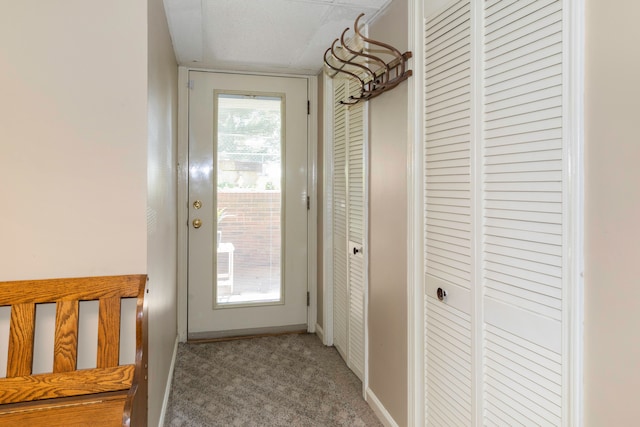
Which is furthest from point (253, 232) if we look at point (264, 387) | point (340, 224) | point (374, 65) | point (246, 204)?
point (374, 65)

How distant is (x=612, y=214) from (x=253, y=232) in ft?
8.77

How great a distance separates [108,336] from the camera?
1340 mm

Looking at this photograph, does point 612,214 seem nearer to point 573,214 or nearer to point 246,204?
point 573,214

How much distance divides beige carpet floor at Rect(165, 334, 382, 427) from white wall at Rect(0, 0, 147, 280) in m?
1.15

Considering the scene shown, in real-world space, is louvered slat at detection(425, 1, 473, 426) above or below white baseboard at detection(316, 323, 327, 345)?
above

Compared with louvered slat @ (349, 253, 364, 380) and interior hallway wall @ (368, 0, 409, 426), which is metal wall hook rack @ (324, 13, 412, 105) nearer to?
interior hallway wall @ (368, 0, 409, 426)

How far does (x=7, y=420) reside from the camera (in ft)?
3.85

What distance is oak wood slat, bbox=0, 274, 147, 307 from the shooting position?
4.28 ft

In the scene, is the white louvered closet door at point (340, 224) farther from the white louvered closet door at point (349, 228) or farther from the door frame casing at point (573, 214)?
the door frame casing at point (573, 214)

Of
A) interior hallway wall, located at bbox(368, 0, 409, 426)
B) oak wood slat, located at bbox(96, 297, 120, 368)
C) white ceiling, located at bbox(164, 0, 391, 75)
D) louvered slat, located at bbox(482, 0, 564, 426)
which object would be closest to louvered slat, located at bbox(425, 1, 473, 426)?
louvered slat, located at bbox(482, 0, 564, 426)

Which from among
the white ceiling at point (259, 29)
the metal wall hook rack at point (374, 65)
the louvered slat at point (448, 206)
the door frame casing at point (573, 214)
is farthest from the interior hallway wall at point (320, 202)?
the door frame casing at point (573, 214)

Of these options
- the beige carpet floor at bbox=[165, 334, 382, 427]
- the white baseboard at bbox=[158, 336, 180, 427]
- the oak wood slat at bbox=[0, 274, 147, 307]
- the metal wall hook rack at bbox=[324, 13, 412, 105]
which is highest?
the metal wall hook rack at bbox=[324, 13, 412, 105]

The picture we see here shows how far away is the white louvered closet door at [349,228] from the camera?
2.42m

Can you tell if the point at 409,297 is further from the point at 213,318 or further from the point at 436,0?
the point at 213,318
